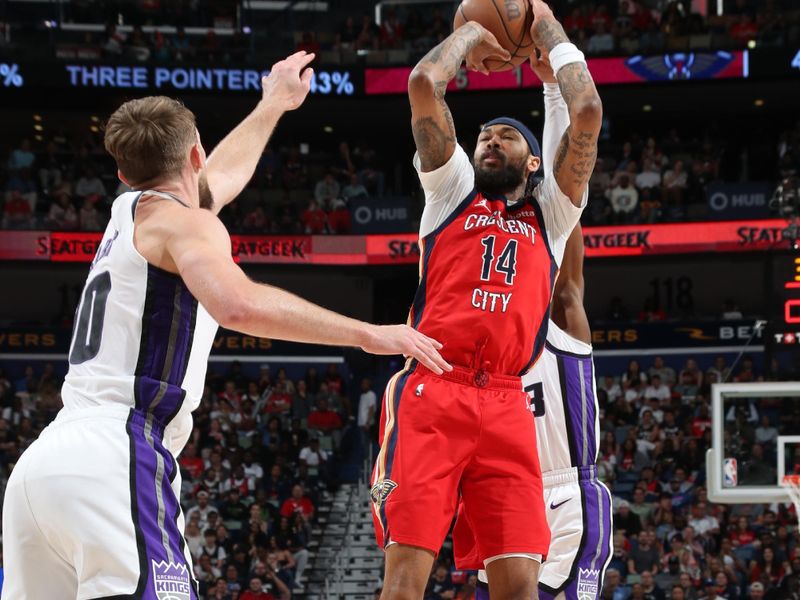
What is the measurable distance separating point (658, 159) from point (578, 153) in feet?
57.2

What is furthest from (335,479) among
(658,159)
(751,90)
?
(751,90)

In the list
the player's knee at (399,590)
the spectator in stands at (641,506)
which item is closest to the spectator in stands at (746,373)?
the spectator in stands at (641,506)

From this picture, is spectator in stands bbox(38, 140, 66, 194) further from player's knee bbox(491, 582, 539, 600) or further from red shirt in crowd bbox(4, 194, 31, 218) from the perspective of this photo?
player's knee bbox(491, 582, 539, 600)

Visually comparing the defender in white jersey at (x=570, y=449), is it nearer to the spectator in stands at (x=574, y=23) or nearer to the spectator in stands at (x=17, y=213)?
the spectator in stands at (x=17, y=213)

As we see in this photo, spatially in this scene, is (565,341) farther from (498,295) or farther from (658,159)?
(658,159)

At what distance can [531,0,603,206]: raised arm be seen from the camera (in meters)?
4.77

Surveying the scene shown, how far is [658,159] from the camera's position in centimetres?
2164

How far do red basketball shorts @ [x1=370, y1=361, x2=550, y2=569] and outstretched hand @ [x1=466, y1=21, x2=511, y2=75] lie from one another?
1530 millimetres

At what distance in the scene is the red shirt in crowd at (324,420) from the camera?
18703 mm

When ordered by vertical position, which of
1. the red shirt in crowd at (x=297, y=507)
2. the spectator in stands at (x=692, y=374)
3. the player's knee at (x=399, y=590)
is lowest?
the red shirt in crowd at (x=297, y=507)

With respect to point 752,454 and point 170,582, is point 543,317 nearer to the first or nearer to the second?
point 170,582

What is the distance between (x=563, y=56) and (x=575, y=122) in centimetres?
35

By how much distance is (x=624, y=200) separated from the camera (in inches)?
814

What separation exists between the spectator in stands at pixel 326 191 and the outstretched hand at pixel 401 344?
18.8 metres
